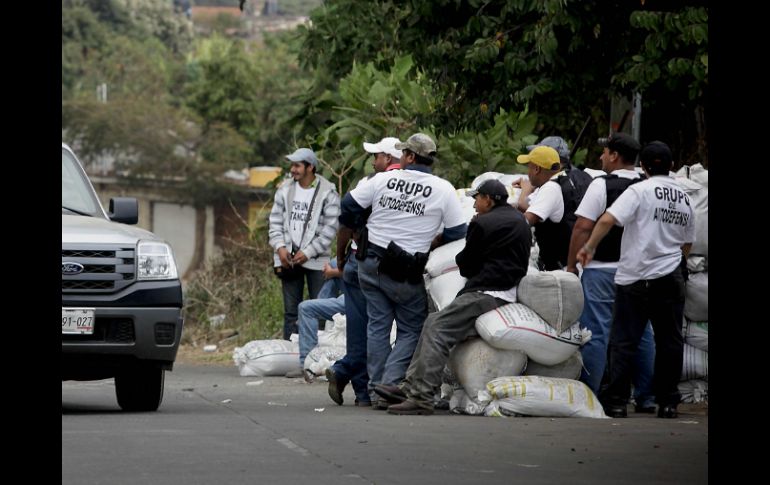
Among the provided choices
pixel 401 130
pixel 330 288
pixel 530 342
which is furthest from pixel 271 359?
pixel 530 342

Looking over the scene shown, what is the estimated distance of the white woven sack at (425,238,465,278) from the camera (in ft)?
37.9

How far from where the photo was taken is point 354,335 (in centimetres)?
1180

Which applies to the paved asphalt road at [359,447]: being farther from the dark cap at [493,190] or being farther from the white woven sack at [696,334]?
the dark cap at [493,190]

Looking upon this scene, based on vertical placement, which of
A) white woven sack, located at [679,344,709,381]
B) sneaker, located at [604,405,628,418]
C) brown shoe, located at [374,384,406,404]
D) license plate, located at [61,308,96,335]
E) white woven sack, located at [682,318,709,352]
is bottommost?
sneaker, located at [604,405,628,418]

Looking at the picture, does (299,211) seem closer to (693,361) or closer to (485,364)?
(693,361)

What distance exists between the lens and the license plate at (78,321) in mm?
10633

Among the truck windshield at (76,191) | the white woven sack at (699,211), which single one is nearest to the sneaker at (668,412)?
the white woven sack at (699,211)

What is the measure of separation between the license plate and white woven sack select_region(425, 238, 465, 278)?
8.05 ft

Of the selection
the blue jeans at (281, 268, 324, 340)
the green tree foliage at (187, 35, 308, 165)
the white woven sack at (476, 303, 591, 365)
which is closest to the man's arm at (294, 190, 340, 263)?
the blue jeans at (281, 268, 324, 340)

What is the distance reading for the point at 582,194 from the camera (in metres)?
11.7

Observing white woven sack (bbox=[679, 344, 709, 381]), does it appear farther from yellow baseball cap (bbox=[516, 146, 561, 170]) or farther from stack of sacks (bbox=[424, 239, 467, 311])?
stack of sacks (bbox=[424, 239, 467, 311])

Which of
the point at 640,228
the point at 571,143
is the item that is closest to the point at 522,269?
the point at 640,228

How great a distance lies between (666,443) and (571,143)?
29.4ft

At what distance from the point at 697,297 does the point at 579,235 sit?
149 cm
